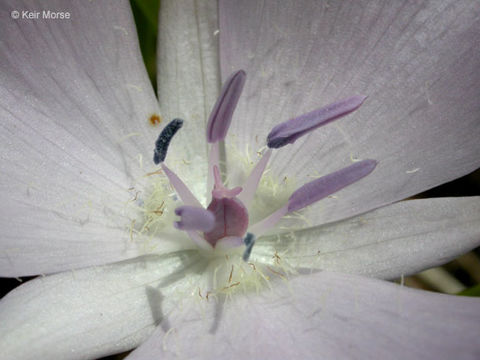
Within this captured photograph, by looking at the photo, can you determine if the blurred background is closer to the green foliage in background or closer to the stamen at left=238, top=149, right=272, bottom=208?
the green foliage in background

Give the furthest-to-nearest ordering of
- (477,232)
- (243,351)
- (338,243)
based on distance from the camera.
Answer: (338,243) < (477,232) < (243,351)

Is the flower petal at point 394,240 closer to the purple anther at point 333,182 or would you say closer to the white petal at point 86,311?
the purple anther at point 333,182

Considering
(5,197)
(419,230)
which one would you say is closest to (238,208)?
(419,230)

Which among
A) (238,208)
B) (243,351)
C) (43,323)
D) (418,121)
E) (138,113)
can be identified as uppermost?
(138,113)

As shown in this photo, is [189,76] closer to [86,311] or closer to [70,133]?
[70,133]

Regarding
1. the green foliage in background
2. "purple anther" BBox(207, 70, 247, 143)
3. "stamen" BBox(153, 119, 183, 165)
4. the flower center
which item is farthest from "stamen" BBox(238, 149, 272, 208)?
the green foliage in background

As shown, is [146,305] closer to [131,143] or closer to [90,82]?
[131,143]
